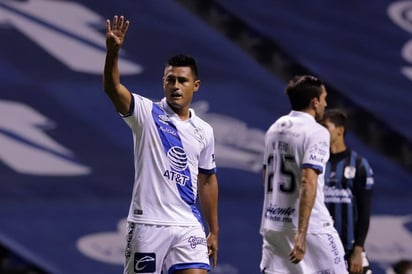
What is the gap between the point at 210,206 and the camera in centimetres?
726

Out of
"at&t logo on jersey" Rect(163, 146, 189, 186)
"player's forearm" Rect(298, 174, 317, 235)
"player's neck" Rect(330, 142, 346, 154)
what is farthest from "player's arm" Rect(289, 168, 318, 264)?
"player's neck" Rect(330, 142, 346, 154)

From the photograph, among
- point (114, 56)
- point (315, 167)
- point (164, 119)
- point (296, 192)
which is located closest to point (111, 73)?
point (114, 56)

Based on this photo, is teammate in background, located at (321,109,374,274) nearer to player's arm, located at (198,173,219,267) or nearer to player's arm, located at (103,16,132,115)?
player's arm, located at (198,173,219,267)

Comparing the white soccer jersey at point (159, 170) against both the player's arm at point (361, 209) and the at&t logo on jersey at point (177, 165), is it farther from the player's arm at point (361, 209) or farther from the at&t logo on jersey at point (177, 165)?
the player's arm at point (361, 209)

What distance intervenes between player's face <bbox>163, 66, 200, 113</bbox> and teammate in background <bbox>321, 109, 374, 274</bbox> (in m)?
2.12

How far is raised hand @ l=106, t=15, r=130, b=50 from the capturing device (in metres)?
6.19

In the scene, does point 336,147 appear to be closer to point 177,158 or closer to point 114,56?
point 177,158

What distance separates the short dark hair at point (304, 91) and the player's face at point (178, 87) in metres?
1.05

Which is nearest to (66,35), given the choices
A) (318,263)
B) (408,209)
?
(408,209)

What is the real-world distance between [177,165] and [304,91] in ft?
4.47

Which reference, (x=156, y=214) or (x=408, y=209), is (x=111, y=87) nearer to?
(x=156, y=214)

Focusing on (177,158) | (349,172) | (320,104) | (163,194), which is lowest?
(163,194)

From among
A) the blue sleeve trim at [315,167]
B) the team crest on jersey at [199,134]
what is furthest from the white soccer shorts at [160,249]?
the blue sleeve trim at [315,167]

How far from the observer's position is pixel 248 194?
11773mm
